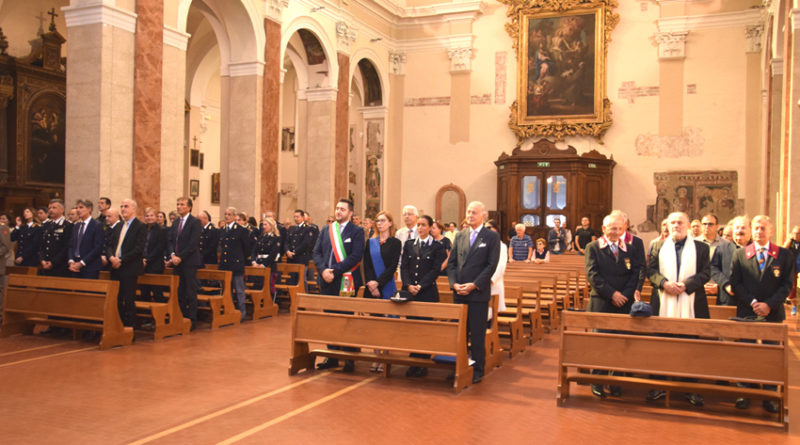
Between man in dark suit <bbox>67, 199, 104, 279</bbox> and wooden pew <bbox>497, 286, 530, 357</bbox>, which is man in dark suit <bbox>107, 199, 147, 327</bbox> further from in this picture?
wooden pew <bbox>497, 286, 530, 357</bbox>

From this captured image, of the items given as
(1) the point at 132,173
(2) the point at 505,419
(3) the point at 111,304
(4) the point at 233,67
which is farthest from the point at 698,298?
(4) the point at 233,67

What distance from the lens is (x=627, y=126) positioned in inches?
775

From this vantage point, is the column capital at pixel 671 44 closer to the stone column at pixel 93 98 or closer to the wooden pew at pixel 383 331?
the stone column at pixel 93 98

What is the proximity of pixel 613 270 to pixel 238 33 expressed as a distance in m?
12.1

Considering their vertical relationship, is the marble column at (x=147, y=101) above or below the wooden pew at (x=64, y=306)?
above

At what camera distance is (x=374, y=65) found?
2116cm

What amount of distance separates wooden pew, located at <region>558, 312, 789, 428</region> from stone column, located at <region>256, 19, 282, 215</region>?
1113 centimetres

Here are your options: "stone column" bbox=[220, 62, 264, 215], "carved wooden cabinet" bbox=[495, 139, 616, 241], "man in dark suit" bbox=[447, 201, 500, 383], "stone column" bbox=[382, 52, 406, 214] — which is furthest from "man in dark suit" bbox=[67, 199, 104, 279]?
"stone column" bbox=[382, 52, 406, 214]

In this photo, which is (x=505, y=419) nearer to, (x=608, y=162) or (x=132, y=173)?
(x=132, y=173)

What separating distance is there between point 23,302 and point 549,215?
47.4ft

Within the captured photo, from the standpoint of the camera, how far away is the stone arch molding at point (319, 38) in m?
16.4

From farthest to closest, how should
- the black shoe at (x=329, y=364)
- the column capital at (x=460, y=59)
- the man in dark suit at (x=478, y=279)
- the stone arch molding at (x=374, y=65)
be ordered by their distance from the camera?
the column capital at (x=460, y=59) < the stone arch molding at (x=374, y=65) < the black shoe at (x=329, y=364) < the man in dark suit at (x=478, y=279)

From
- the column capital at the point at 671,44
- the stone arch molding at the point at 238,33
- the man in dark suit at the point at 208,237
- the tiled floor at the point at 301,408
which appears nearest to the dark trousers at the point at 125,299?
the tiled floor at the point at 301,408

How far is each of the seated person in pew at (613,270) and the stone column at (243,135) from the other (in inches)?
425
